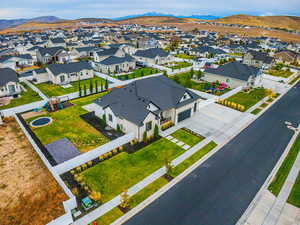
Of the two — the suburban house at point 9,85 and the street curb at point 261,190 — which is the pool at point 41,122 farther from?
the street curb at point 261,190

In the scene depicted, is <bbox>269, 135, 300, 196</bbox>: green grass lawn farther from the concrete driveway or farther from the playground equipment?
the playground equipment

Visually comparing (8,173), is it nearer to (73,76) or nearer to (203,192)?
(203,192)

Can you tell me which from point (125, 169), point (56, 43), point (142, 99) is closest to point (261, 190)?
point (125, 169)

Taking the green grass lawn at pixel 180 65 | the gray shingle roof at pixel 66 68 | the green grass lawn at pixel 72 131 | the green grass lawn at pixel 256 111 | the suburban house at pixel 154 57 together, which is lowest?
the green grass lawn at pixel 72 131

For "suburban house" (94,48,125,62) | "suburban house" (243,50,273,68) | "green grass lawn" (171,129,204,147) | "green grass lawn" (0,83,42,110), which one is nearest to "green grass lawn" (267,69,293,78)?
"suburban house" (243,50,273,68)

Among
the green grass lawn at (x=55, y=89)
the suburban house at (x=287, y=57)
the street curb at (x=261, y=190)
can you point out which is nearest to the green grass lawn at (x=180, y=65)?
the green grass lawn at (x=55, y=89)

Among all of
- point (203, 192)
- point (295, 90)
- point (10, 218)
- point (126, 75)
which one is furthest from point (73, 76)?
point (295, 90)
